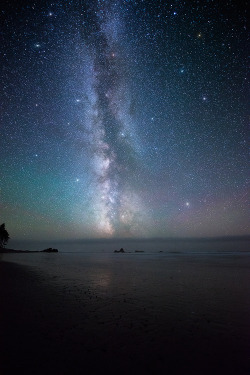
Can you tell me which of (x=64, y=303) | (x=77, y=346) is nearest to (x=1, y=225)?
(x=64, y=303)

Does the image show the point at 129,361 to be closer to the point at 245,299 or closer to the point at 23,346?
the point at 23,346

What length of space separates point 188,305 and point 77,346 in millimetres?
8622

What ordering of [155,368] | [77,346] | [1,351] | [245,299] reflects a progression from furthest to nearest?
[245,299] → [77,346] → [1,351] → [155,368]

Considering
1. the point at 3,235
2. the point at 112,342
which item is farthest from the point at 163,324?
the point at 3,235

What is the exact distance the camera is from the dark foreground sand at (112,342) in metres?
6.74

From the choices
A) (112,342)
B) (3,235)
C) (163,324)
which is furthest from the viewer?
(3,235)

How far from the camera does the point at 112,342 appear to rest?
851cm

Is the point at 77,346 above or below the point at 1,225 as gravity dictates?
below

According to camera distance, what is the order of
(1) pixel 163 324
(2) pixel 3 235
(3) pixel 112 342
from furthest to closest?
(2) pixel 3 235 < (1) pixel 163 324 < (3) pixel 112 342

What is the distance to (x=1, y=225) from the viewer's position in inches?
3912

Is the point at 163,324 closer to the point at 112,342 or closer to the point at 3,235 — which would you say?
the point at 112,342

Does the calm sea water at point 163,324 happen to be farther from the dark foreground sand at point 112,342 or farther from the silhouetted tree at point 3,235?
the silhouetted tree at point 3,235

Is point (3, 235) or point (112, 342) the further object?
point (3, 235)

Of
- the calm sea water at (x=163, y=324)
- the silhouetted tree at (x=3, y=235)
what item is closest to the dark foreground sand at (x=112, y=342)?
the calm sea water at (x=163, y=324)
